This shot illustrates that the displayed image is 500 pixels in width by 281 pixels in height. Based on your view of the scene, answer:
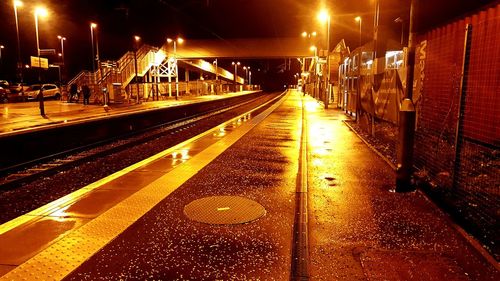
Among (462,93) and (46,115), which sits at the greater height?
(462,93)

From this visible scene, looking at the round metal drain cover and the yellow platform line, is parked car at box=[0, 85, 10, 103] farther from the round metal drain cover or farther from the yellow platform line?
the round metal drain cover

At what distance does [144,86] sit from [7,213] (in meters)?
38.0

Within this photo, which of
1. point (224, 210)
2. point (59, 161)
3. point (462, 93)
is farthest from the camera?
point (59, 161)

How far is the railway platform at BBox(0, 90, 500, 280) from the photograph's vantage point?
3.86 metres

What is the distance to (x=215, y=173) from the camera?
7867 millimetres

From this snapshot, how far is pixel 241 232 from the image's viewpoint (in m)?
4.82

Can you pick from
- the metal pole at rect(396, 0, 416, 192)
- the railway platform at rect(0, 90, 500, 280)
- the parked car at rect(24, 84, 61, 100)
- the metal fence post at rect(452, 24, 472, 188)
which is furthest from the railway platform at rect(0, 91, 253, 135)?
the parked car at rect(24, 84, 61, 100)

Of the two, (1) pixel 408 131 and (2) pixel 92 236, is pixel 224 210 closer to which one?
(2) pixel 92 236

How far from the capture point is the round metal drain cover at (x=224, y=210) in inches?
206

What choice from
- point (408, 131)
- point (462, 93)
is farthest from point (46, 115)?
point (462, 93)

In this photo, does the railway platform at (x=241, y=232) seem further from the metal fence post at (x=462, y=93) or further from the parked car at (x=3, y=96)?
the parked car at (x=3, y=96)

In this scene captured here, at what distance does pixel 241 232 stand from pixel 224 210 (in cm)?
84

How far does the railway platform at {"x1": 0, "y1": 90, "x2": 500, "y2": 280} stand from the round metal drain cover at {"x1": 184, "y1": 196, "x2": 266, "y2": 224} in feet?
0.05

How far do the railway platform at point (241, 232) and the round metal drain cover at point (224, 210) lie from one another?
14mm
